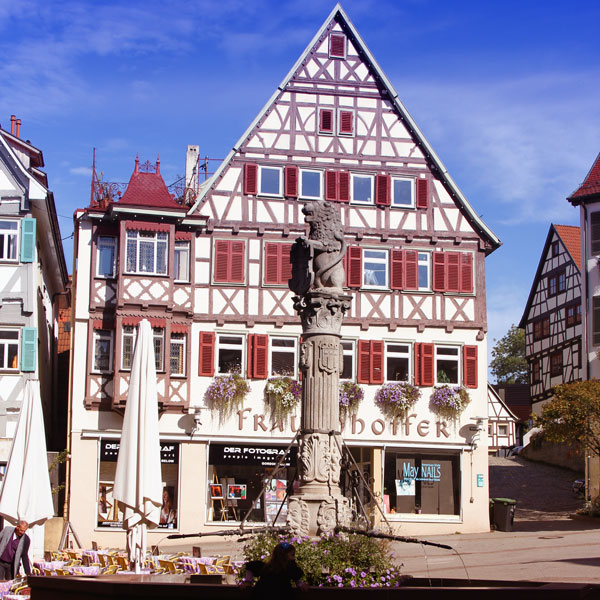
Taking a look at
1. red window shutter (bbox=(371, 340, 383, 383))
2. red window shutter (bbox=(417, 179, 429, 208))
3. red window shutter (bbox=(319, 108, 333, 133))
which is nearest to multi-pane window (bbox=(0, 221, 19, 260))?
red window shutter (bbox=(319, 108, 333, 133))

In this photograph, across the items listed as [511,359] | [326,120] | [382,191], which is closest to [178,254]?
[326,120]

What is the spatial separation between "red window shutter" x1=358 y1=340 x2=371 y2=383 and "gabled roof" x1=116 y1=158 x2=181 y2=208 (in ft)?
21.1

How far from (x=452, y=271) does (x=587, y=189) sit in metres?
6.84

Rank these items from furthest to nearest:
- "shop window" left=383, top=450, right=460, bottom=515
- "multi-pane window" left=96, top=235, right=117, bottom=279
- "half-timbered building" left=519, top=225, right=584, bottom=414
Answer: "half-timbered building" left=519, top=225, right=584, bottom=414
"shop window" left=383, top=450, right=460, bottom=515
"multi-pane window" left=96, top=235, right=117, bottom=279

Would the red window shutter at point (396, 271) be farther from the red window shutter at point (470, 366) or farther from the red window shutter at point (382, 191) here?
the red window shutter at point (470, 366)

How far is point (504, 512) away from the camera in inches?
1154

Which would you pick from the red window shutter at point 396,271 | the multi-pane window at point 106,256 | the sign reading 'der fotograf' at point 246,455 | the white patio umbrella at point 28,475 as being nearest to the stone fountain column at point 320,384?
the white patio umbrella at point 28,475

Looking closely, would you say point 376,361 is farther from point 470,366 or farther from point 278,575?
point 278,575

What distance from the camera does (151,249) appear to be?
2941 cm

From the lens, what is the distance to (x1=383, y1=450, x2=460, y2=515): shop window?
30125mm

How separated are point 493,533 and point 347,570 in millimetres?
18529

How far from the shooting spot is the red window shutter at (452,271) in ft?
102

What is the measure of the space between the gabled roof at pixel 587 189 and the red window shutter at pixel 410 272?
723 centimetres

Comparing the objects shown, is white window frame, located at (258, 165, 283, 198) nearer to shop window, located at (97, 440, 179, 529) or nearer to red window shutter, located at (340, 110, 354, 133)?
red window shutter, located at (340, 110, 354, 133)
